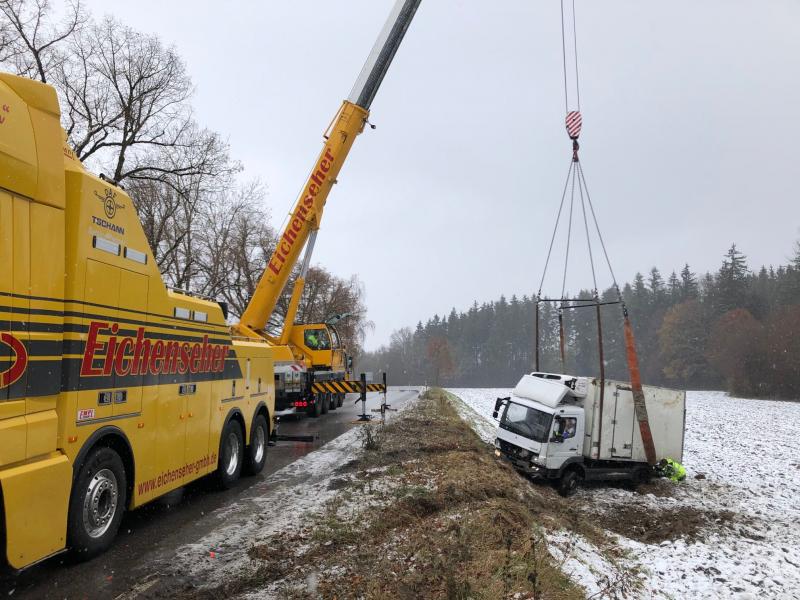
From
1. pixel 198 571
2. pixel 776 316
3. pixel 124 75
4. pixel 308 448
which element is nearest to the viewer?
pixel 198 571

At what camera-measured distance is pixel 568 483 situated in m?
12.6

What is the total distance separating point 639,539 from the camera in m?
9.34

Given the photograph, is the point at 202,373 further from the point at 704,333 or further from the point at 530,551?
the point at 704,333

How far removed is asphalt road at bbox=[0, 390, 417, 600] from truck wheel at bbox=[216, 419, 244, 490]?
181 millimetres

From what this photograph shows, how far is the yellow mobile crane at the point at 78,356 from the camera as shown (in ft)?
14.0

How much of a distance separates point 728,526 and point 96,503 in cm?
1033

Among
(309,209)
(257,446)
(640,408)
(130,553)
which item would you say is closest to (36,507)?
(130,553)

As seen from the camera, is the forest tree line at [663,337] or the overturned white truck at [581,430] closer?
the overturned white truck at [581,430]

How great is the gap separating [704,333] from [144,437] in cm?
7474

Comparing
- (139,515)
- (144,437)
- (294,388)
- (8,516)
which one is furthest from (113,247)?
(294,388)

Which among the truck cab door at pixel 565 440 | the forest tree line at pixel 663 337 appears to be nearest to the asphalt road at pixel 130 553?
the truck cab door at pixel 565 440

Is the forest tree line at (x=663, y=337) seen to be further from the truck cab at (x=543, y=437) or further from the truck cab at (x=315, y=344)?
the truck cab at (x=543, y=437)

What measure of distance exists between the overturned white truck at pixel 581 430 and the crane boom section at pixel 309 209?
7.11m

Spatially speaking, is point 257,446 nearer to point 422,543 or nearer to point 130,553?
point 130,553
